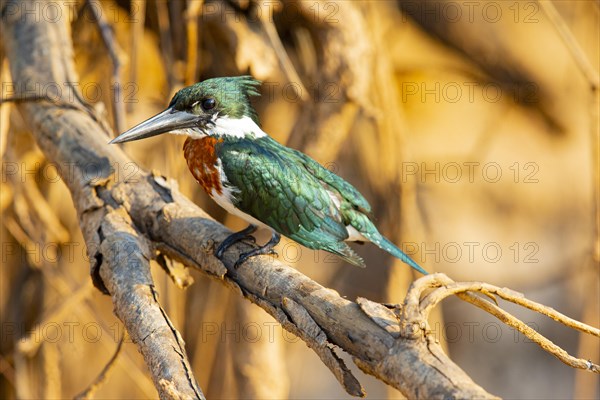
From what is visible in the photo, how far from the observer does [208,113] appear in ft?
8.15

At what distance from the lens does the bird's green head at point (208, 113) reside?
7.88 ft

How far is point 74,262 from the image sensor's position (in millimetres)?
3777

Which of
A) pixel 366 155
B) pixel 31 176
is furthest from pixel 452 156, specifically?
pixel 31 176

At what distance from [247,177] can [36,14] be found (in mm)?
1127

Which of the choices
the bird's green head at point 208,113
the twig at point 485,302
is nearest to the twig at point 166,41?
the bird's green head at point 208,113

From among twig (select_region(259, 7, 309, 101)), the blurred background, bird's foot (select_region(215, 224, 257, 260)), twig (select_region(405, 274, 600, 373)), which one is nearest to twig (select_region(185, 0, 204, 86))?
the blurred background

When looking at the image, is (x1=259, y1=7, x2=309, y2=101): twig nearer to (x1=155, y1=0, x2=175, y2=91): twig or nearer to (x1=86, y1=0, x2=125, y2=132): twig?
(x1=155, y1=0, x2=175, y2=91): twig

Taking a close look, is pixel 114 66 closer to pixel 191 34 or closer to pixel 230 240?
pixel 191 34

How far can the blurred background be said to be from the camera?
3.34 meters

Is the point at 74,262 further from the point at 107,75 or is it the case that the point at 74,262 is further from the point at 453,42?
the point at 453,42

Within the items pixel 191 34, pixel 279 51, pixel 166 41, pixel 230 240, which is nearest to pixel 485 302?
pixel 230 240

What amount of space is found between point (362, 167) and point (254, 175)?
174 centimetres

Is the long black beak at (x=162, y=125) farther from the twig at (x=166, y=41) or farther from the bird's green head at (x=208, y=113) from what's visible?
the twig at (x=166, y=41)

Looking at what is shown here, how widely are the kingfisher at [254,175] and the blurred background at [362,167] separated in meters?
0.43
